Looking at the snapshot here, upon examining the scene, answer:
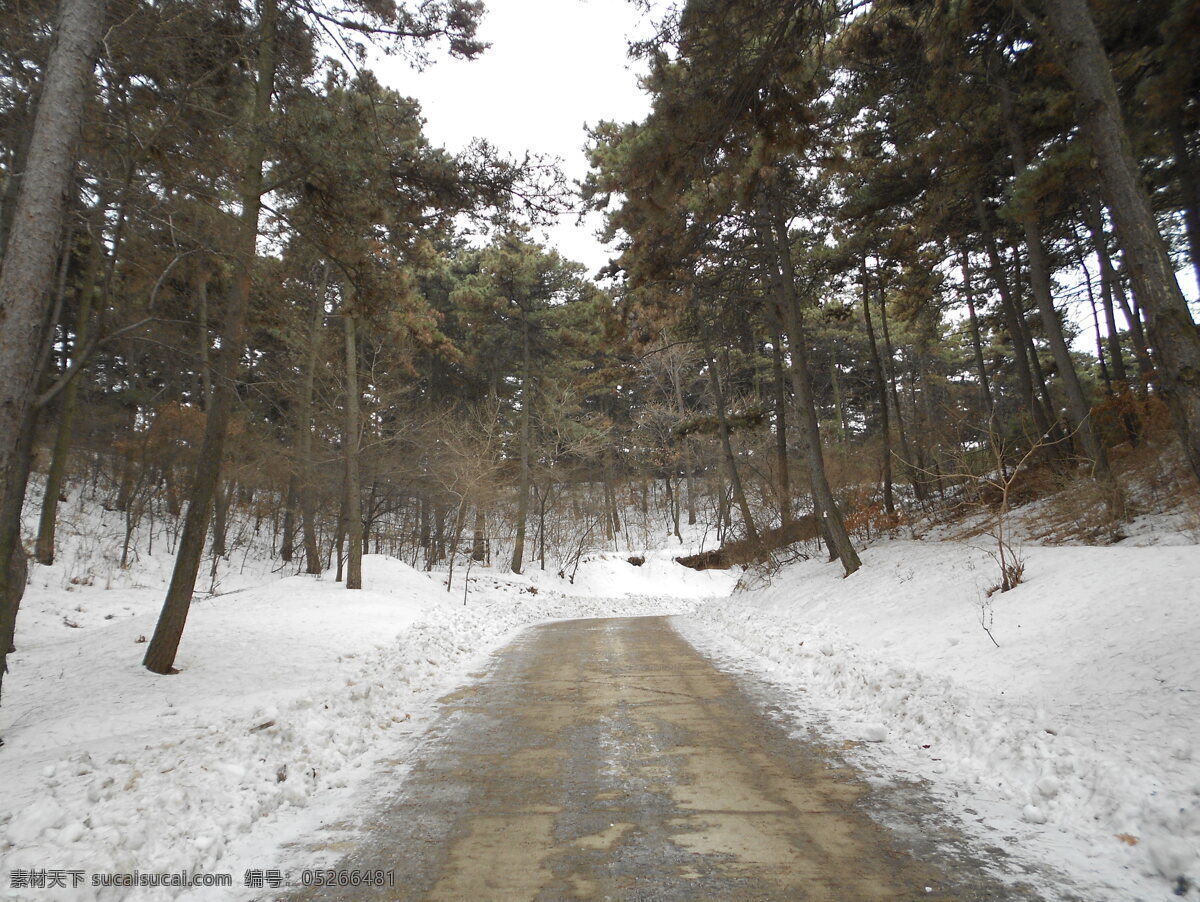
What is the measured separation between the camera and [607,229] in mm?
13883

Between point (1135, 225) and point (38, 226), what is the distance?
7841 millimetres

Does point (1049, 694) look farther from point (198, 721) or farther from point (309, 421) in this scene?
point (309, 421)

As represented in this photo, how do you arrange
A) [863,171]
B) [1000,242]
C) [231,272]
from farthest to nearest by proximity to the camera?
[1000,242] < [863,171] < [231,272]

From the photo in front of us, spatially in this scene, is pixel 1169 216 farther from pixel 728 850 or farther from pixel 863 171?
pixel 728 850

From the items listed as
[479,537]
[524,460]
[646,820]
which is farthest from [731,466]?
[646,820]

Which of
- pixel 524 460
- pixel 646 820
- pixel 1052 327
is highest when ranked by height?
pixel 524 460

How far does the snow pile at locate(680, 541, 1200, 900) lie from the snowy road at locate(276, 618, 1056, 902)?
0.54 meters

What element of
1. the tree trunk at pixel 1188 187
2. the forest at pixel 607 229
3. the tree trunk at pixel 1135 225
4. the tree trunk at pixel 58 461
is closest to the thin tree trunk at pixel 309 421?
the forest at pixel 607 229

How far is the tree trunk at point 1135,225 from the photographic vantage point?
406 centimetres

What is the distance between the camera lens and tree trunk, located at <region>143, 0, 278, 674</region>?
7.10 metres

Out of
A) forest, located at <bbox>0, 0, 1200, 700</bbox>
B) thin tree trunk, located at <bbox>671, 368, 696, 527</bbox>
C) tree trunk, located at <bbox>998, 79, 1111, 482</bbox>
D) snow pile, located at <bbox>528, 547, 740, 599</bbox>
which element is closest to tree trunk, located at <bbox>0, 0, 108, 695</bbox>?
forest, located at <bbox>0, 0, 1200, 700</bbox>

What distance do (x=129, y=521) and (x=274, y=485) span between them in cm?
462

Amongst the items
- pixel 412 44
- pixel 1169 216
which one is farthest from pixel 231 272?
pixel 1169 216

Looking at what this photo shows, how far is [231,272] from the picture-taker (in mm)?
8227
